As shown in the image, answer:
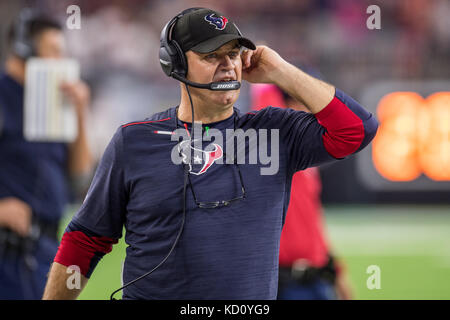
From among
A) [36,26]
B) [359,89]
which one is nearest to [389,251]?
[359,89]

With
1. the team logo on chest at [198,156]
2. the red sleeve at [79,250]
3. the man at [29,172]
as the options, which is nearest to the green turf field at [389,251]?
the man at [29,172]

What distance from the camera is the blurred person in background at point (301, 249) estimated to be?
3.42 meters

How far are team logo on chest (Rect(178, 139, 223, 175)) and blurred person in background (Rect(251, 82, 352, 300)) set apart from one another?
148 cm

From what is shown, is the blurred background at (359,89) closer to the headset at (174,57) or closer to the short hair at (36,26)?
the short hair at (36,26)

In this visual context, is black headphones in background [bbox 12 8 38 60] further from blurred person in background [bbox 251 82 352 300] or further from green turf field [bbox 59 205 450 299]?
green turf field [bbox 59 205 450 299]

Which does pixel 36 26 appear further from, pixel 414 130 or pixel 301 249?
pixel 414 130

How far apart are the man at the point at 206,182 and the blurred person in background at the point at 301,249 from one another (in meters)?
1.41

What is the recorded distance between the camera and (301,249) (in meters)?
3.44

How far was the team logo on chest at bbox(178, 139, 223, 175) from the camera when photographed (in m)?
1.96

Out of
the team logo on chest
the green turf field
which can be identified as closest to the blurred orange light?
the green turf field
